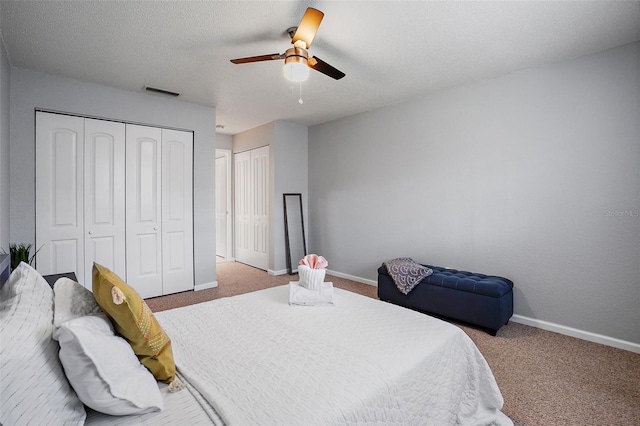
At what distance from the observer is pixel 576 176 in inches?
112

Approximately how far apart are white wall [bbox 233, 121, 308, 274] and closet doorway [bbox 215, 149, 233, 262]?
1.09 metres

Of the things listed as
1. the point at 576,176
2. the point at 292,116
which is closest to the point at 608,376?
the point at 576,176

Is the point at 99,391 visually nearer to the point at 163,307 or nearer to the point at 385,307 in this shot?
the point at 385,307

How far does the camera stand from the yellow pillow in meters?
1.18

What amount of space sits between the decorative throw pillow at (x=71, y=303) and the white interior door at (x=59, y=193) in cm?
260

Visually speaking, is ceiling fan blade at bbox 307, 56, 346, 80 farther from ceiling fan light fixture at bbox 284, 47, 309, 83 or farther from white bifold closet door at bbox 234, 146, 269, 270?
white bifold closet door at bbox 234, 146, 269, 270

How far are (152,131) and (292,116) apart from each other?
1.97 meters

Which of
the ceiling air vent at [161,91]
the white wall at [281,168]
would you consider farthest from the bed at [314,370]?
the white wall at [281,168]

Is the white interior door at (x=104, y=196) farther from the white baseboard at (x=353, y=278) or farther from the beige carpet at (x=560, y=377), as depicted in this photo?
the beige carpet at (x=560, y=377)

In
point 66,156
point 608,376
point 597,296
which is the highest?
point 66,156

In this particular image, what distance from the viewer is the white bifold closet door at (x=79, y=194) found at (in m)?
3.26

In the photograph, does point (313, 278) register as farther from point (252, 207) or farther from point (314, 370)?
point (252, 207)

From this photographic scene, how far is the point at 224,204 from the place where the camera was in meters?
6.50

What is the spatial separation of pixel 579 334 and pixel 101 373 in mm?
3614
